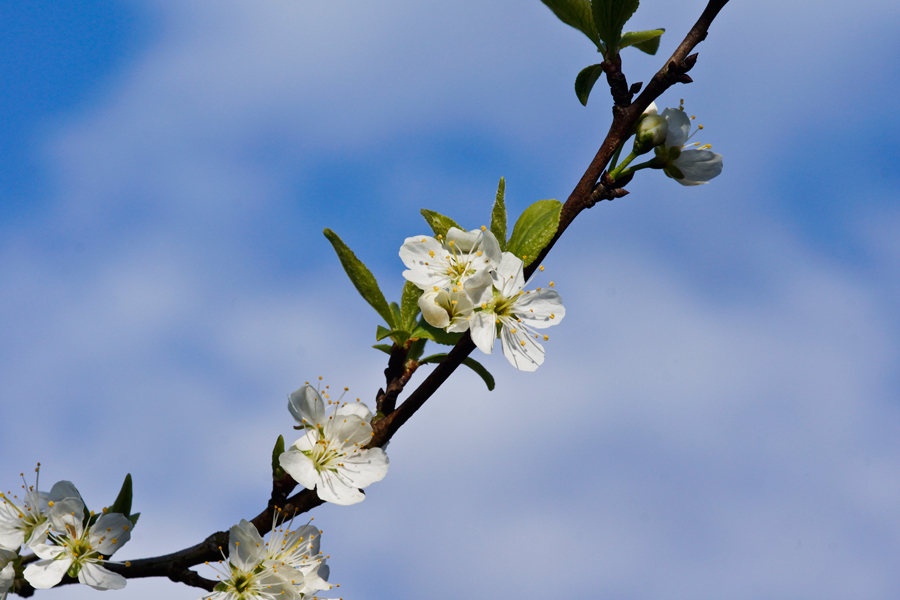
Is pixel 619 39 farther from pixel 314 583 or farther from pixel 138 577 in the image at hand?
pixel 138 577

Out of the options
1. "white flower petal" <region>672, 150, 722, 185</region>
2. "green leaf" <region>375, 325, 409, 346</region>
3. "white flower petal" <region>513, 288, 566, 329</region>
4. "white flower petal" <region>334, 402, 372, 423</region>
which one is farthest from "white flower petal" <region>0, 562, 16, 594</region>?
"white flower petal" <region>672, 150, 722, 185</region>

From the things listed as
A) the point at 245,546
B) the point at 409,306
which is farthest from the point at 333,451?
the point at 409,306

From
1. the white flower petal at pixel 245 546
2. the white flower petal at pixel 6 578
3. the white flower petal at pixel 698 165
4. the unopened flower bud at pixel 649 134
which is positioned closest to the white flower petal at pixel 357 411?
the white flower petal at pixel 245 546

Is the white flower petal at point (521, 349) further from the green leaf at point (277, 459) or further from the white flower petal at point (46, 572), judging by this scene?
the white flower petal at point (46, 572)

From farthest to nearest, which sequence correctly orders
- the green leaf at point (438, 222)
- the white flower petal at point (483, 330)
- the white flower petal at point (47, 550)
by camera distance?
the green leaf at point (438, 222) → the white flower petal at point (47, 550) → the white flower petal at point (483, 330)

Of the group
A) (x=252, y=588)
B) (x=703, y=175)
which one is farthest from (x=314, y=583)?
(x=703, y=175)
